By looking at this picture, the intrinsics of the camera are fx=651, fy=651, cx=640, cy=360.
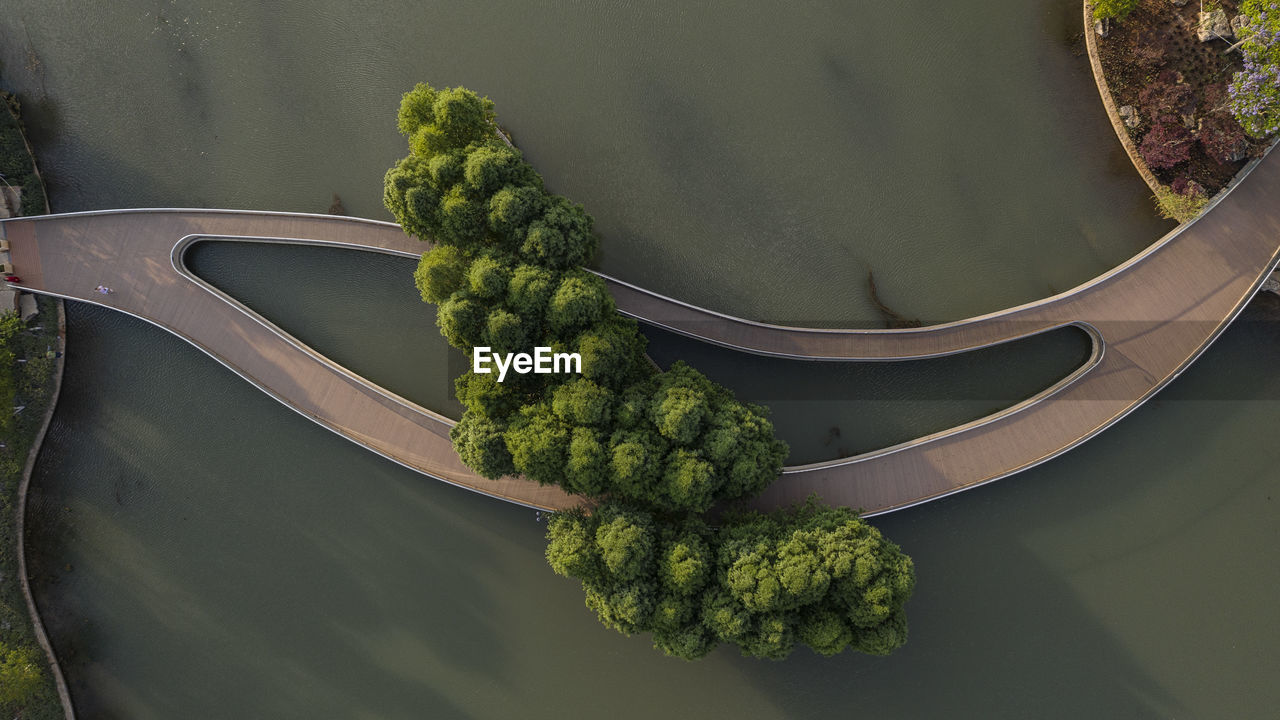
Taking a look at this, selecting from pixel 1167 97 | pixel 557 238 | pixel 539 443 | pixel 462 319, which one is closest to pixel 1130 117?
pixel 1167 97

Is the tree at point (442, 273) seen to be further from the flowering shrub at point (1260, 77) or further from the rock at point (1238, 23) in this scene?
the rock at point (1238, 23)

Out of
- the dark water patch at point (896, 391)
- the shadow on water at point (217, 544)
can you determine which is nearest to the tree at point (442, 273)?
the shadow on water at point (217, 544)

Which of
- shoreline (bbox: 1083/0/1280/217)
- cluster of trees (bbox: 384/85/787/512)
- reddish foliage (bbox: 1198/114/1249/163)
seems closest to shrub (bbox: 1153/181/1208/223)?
shoreline (bbox: 1083/0/1280/217)

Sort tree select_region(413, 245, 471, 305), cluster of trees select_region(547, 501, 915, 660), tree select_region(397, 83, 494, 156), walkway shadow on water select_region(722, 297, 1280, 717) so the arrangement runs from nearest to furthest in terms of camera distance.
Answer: cluster of trees select_region(547, 501, 915, 660), tree select_region(413, 245, 471, 305), tree select_region(397, 83, 494, 156), walkway shadow on water select_region(722, 297, 1280, 717)

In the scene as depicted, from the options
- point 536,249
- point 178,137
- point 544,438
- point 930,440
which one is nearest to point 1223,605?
point 930,440

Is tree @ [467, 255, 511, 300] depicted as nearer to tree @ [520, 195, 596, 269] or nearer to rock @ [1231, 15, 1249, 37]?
tree @ [520, 195, 596, 269]

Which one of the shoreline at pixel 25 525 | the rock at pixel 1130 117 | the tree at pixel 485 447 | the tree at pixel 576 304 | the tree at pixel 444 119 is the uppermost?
the rock at pixel 1130 117
